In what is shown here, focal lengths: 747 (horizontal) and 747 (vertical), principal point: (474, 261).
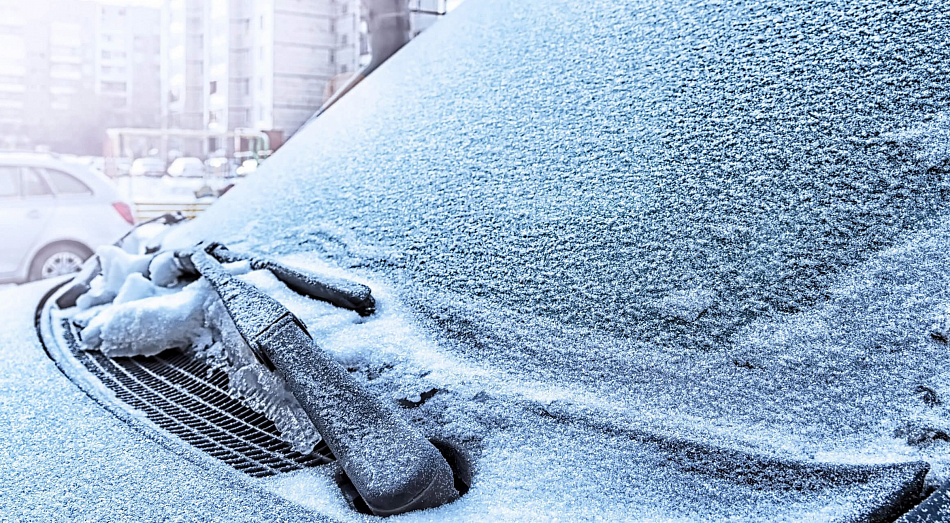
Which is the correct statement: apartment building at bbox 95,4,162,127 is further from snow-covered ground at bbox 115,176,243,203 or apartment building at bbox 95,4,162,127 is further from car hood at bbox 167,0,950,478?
car hood at bbox 167,0,950,478

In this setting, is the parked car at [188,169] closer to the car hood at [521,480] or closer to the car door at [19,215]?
the car door at [19,215]

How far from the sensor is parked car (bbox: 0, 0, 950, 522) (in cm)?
62

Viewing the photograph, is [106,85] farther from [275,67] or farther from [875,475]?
[875,475]

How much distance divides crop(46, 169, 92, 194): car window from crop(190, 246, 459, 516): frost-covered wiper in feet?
16.4

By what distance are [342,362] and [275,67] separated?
24072 millimetres

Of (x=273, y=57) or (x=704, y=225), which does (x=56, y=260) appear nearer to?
(x=704, y=225)

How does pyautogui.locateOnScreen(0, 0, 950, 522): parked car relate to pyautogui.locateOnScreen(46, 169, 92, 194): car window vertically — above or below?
below

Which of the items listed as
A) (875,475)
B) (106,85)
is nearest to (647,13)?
(875,475)

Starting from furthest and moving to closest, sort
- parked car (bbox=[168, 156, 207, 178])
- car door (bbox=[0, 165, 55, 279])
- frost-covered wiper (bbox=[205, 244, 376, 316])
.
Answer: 1. parked car (bbox=[168, 156, 207, 178])
2. car door (bbox=[0, 165, 55, 279])
3. frost-covered wiper (bbox=[205, 244, 376, 316])

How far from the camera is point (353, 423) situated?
0.70 meters

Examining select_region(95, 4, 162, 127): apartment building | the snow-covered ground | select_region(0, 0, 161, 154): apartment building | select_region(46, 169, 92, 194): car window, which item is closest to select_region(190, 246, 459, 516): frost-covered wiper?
select_region(46, 169, 92, 194): car window

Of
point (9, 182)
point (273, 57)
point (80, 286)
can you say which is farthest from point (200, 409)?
point (273, 57)

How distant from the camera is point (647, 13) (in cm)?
107

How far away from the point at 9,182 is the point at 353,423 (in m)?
5.32
